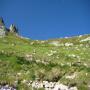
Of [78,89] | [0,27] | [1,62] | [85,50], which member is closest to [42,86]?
[78,89]

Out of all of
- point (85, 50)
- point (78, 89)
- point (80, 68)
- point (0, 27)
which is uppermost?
point (0, 27)

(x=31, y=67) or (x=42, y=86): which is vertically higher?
(x=31, y=67)

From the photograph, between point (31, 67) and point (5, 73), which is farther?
point (31, 67)

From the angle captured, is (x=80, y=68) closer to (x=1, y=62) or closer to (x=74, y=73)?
(x=74, y=73)

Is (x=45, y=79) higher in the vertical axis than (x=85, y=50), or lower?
lower

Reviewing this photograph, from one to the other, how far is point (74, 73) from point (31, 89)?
4.11 meters

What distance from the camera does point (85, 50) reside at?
44594 millimetres

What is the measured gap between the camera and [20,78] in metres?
23.5

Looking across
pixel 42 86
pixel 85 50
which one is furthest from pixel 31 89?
pixel 85 50

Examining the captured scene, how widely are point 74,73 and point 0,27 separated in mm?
60688

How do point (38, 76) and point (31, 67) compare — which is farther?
point (31, 67)

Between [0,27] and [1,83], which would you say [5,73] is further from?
[0,27]

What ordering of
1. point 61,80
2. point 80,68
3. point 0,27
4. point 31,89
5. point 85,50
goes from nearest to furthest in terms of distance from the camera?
point 31,89 → point 61,80 → point 80,68 → point 85,50 → point 0,27

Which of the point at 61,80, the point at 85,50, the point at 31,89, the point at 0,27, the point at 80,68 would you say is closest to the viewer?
the point at 31,89
